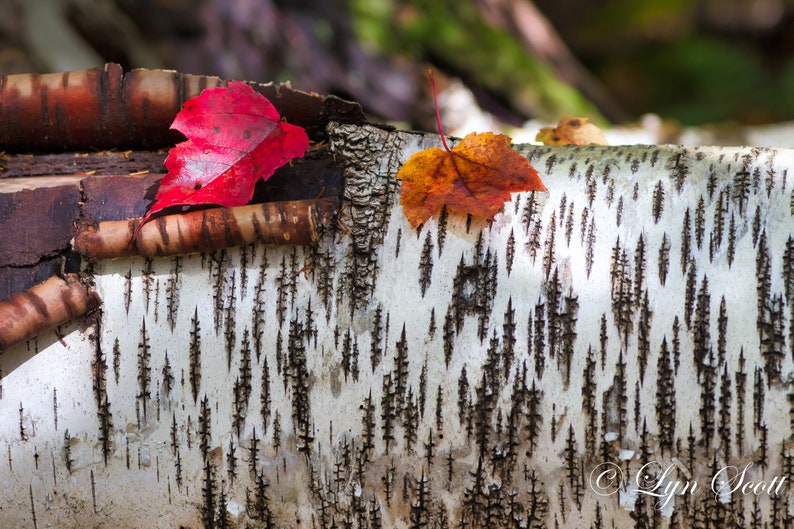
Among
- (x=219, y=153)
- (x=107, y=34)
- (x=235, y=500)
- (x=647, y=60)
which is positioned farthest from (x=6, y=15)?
(x=647, y=60)

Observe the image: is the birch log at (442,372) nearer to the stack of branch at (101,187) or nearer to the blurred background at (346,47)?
the stack of branch at (101,187)

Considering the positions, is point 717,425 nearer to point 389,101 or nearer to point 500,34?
point 389,101

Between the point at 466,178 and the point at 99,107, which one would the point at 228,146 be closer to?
the point at 99,107
